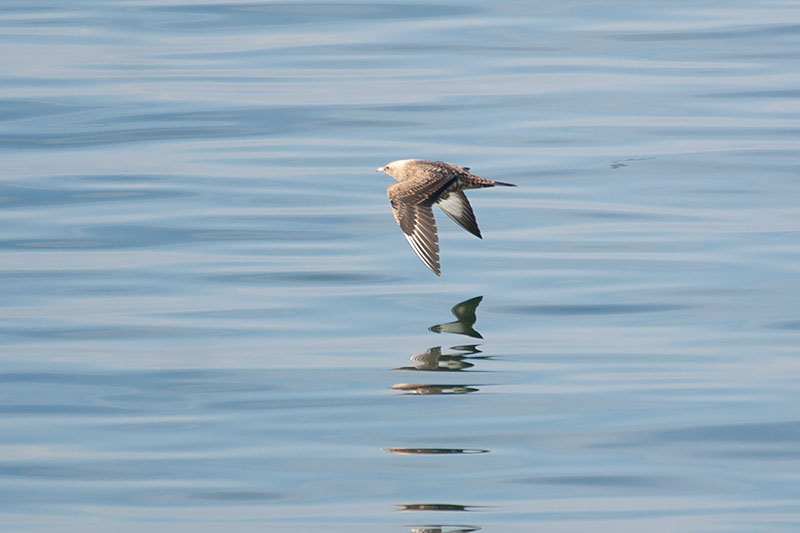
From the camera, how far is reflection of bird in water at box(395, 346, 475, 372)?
9.48 metres

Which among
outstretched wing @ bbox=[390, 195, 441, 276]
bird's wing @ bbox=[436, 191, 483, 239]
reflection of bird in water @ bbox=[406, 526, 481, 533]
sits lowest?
reflection of bird in water @ bbox=[406, 526, 481, 533]

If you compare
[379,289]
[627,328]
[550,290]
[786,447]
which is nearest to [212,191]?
[379,289]

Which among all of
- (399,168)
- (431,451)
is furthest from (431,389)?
(399,168)

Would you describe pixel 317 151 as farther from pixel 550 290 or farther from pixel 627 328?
pixel 627 328

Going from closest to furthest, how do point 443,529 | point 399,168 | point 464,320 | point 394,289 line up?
1. point 443,529
2. point 464,320
3. point 394,289
4. point 399,168

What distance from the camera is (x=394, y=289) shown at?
37.6ft

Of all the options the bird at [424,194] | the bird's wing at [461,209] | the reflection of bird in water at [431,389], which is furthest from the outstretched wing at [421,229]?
the reflection of bird in water at [431,389]

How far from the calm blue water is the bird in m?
0.49

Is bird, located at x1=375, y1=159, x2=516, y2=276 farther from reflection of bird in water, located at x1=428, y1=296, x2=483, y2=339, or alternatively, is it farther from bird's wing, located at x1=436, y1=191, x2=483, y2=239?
reflection of bird in water, located at x1=428, y1=296, x2=483, y2=339

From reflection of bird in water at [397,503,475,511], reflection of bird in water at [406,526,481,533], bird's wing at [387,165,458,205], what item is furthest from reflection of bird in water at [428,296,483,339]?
reflection of bird in water at [406,526,481,533]

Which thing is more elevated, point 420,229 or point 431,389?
point 420,229

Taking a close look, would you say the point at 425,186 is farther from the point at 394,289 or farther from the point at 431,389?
the point at 431,389

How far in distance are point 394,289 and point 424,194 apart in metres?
0.79

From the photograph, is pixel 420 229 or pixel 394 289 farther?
pixel 394 289
